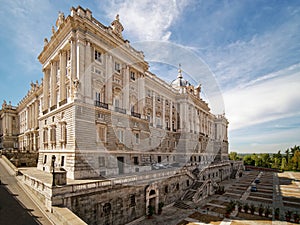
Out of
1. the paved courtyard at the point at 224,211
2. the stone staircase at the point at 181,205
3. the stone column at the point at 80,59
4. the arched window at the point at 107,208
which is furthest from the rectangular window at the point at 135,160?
the stone column at the point at 80,59

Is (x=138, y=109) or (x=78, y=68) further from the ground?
(x=78, y=68)

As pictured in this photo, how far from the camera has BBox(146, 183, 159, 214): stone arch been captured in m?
20.9

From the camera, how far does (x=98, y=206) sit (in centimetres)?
1497

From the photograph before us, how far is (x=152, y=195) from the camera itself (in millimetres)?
21688

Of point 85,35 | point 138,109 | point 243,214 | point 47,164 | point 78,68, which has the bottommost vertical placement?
point 243,214

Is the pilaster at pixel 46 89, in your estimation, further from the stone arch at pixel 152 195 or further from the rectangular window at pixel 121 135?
the stone arch at pixel 152 195

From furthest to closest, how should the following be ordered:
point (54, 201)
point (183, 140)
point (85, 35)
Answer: point (183, 140)
point (85, 35)
point (54, 201)

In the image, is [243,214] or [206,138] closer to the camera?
[243,214]

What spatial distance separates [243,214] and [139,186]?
1404 centimetres

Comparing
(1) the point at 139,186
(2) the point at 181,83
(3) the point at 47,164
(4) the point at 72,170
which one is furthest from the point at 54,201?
(2) the point at 181,83

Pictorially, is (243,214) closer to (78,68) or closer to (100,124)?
(100,124)

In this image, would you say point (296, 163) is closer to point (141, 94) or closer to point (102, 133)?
point (141, 94)

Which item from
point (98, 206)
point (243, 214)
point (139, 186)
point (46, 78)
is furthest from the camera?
point (46, 78)

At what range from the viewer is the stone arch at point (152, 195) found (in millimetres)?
20891
